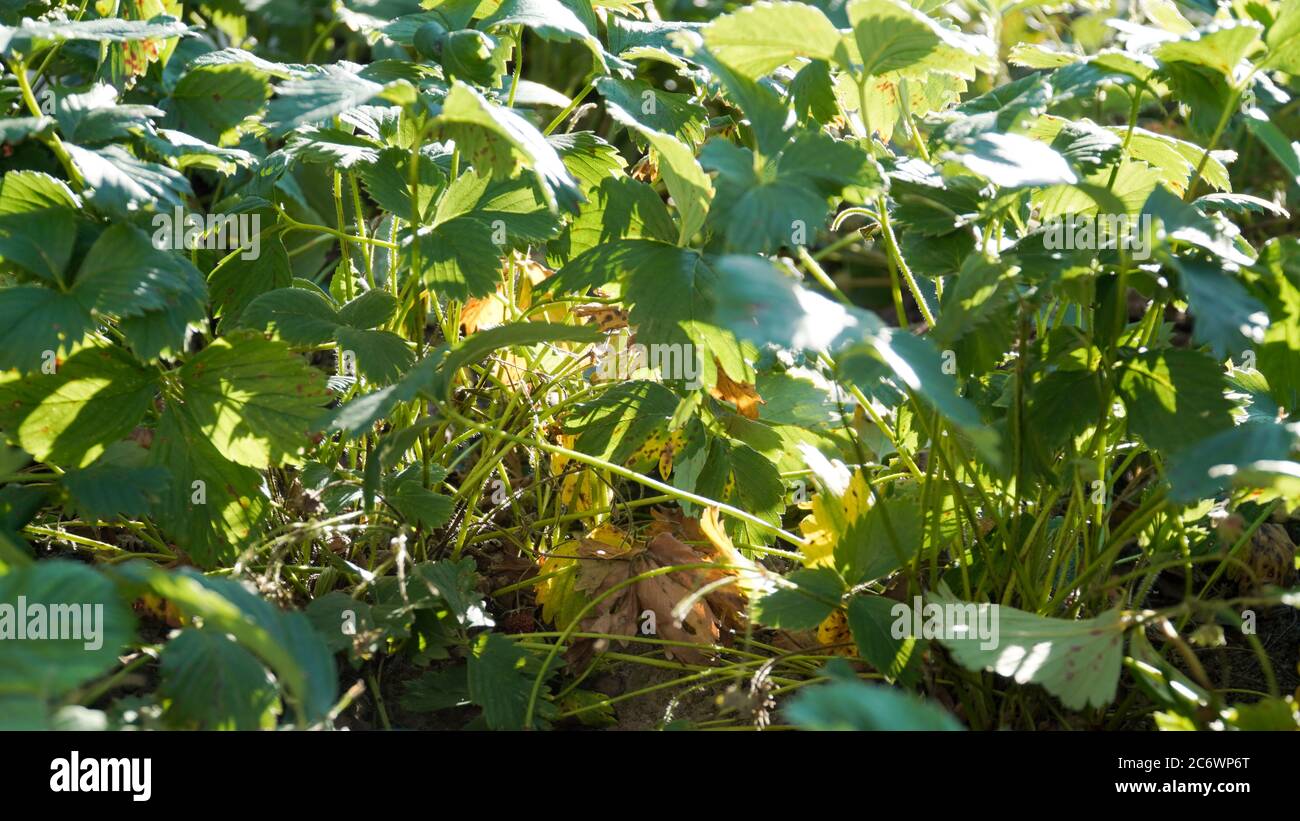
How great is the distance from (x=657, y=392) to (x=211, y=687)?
2.05ft

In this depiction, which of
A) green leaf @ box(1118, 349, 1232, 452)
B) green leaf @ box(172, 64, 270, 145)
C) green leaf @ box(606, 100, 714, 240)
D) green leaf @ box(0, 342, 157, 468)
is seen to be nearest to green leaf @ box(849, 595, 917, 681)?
green leaf @ box(1118, 349, 1232, 452)

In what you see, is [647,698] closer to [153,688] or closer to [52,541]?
[153,688]

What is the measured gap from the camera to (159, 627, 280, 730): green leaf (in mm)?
931

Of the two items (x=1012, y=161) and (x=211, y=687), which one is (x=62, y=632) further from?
(x=1012, y=161)

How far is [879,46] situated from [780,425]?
513 millimetres

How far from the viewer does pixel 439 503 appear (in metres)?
1.25

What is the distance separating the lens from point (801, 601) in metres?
1.16

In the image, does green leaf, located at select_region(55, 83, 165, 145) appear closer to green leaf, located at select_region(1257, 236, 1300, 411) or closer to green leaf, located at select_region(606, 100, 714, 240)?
green leaf, located at select_region(606, 100, 714, 240)

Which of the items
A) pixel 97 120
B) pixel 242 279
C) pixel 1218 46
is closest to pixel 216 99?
pixel 242 279

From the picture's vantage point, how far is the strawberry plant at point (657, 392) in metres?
0.99

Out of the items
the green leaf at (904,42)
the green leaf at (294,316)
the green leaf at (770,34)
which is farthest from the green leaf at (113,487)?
the green leaf at (904,42)

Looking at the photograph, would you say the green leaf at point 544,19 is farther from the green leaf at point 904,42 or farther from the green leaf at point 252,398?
the green leaf at point 252,398
